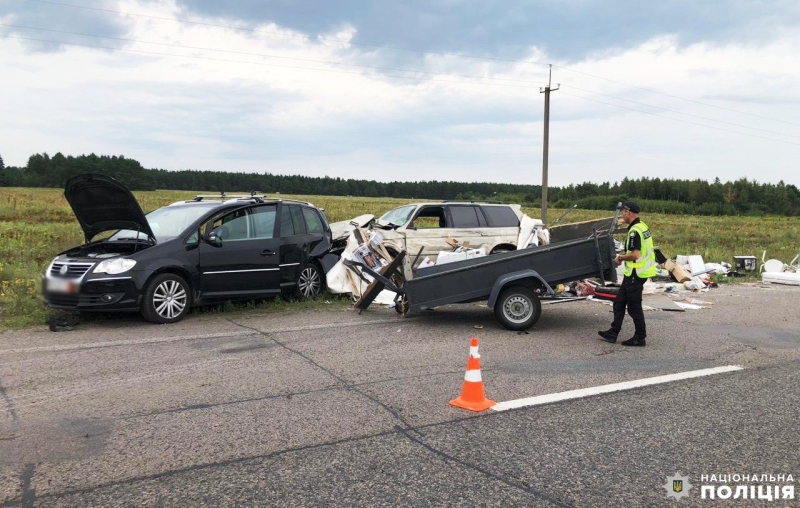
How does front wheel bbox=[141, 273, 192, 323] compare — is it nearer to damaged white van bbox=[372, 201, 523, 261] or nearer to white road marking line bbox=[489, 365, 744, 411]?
damaged white van bbox=[372, 201, 523, 261]

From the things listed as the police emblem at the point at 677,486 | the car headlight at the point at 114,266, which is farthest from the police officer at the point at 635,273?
the car headlight at the point at 114,266

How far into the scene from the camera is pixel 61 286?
27.2ft

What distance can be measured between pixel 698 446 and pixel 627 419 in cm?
61

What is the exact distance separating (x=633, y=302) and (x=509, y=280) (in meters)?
1.59

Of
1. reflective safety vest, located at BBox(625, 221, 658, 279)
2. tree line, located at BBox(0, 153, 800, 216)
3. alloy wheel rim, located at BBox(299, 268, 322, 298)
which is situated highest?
tree line, located at BBox(0, 153, 800, 216)

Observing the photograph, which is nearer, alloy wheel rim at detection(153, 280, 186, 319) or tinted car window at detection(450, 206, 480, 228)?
alloy wheel rim at detection(153, 280, 186, 319)

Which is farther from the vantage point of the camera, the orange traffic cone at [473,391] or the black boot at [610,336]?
the black boot at [610,336]

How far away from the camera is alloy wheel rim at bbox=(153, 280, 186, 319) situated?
8680mm

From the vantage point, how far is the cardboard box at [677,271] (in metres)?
14.1

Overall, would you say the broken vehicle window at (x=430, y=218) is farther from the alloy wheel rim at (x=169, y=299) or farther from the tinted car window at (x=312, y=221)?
the alloy wheel rim at (x=169, y=299)

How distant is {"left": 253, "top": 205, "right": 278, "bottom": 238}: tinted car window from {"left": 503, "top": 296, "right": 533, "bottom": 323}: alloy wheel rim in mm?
4224

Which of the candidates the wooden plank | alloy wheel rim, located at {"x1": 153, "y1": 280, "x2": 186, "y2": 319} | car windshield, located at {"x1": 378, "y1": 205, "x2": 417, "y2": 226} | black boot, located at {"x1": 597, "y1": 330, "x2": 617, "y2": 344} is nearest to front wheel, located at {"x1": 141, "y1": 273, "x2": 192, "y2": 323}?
alloy wheel rim, located at {"x1": 153, "y1": 280, "x2": 186, "y2": 319}

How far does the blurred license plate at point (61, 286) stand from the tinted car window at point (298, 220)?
145 inches

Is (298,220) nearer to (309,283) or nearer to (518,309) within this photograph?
(309,283)
